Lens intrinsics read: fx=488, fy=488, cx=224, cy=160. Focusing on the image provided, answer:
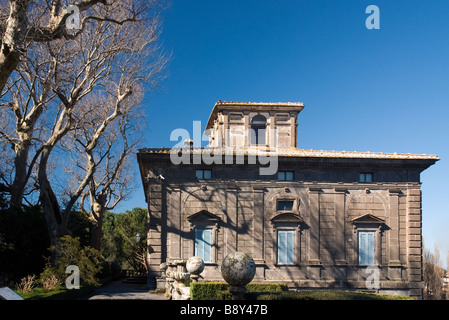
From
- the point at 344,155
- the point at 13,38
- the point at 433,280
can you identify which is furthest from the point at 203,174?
the point at 433,280

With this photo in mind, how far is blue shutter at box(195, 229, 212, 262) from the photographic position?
24.8 metres

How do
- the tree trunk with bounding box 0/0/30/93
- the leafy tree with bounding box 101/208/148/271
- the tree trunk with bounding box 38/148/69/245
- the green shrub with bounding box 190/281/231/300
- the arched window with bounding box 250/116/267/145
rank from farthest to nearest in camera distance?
the leafy tree with bounding box 101/208/148/271
the arched window with bounding box 250/116/267/145
the tree trunk with bounding box 38/148/69/245
the green shrub with bounding box 190/281/231/300
the tree trunk with bounding box 0/0/30/93

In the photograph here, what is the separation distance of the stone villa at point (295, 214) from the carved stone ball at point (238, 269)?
1134 cm

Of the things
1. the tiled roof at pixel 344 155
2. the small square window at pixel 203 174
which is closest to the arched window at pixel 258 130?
the tiled roof at pixel 344 155

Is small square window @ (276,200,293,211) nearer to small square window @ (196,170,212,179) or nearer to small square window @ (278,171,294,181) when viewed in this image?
small square window @ (278,171,294,181)

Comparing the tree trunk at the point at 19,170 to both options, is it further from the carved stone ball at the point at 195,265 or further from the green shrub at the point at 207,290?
the green shrub at the point at 207,290

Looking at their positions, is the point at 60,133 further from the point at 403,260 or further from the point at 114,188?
the point at 403,260

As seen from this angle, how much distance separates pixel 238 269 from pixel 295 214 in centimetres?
1239

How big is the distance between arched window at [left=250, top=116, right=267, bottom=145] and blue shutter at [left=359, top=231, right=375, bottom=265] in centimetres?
863

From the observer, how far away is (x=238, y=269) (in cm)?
1329

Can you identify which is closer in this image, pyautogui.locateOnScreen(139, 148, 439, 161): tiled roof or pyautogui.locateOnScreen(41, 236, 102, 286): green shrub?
pyautogui.locateOnScreen(41, 236, 102, 286): green shrub

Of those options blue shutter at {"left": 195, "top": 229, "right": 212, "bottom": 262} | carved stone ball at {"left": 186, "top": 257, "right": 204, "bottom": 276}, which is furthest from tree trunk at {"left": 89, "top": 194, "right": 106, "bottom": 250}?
carved stone ball at {"left": 186, "top": 257, "right": 204, "bottom": 276}
